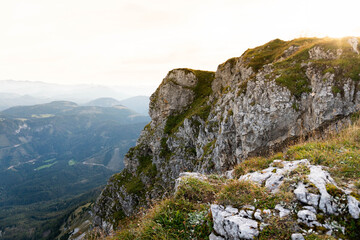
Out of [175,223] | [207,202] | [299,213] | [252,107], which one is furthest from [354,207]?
[252,107]

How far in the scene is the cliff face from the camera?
19.9m

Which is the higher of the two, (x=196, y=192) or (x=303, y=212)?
(x=303, y=212)

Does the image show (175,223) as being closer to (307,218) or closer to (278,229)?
(278,229)

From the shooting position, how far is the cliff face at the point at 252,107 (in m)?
19.9

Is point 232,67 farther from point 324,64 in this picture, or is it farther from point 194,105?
point 324,64

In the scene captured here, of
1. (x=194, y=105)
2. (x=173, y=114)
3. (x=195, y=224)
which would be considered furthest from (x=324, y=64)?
(x=173, y=114)

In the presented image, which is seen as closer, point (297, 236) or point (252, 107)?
point (297, 236)

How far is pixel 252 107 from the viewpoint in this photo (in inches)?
1024

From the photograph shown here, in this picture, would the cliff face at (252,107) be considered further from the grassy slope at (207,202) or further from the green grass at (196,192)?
the green grass at (196,192)

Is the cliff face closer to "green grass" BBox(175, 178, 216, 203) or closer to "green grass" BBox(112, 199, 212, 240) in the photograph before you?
"green grass" BBox(112, 199, 212, 240)

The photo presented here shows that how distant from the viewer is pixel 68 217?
183 metres

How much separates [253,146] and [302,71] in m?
12.0

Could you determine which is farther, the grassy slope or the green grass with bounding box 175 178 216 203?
the green grass with bounding box 175 178 216 203

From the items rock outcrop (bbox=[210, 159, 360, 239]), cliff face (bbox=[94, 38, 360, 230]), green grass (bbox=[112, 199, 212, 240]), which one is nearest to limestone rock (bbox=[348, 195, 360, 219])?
rock outcrop (bbox=[210, 159, 360, 239])
